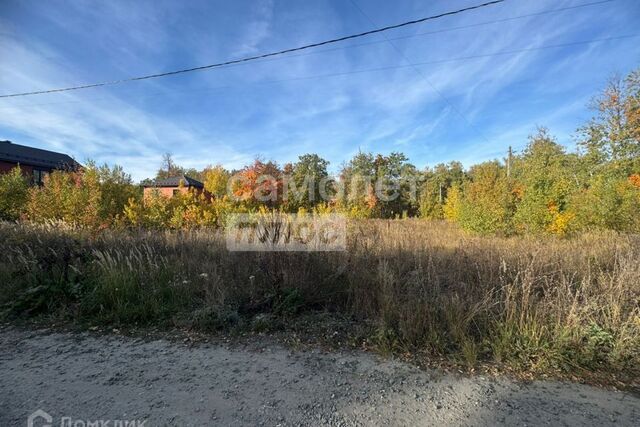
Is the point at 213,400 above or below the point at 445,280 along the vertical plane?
below

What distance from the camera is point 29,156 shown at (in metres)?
34.2

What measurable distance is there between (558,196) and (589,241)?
3.33 metres

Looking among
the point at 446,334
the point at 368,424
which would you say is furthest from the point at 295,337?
the point at 446,334

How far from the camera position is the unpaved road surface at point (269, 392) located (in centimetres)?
207

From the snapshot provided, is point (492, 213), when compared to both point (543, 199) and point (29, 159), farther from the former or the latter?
point (29, 159)

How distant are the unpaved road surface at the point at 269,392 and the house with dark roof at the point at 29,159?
116ft

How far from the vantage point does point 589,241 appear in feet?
24.3

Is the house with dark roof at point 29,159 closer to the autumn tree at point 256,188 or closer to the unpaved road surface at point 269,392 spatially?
the autumn tree at point 256,188

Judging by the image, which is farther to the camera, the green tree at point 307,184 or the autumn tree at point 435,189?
the autumn tree at point 435,189

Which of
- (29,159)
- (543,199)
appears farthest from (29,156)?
(543,199)

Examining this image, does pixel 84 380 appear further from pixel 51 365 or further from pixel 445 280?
pixel 445 280

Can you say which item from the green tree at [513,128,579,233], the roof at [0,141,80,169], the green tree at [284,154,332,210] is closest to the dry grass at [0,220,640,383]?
the green tree at [513,128,579,233]

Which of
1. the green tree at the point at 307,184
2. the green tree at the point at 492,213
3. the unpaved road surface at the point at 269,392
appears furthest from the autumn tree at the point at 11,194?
the green tree at the point at 492,213

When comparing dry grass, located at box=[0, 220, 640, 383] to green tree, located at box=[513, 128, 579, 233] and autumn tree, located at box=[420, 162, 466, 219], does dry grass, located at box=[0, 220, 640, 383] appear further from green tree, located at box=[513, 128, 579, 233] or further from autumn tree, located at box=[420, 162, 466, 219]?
autumn tree, located at box=[420, 162, 466, 219]
